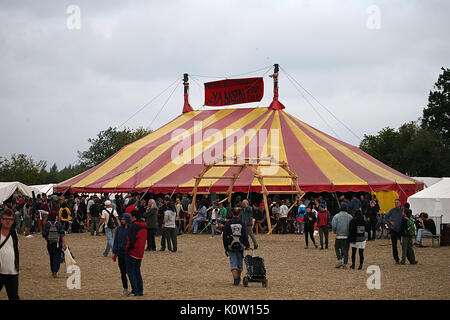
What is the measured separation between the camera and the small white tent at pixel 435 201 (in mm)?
19500

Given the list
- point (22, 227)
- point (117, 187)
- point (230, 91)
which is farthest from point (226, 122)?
point (22, 227)

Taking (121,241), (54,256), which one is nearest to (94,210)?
(54,256)

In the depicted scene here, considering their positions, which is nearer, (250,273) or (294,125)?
(250,273)

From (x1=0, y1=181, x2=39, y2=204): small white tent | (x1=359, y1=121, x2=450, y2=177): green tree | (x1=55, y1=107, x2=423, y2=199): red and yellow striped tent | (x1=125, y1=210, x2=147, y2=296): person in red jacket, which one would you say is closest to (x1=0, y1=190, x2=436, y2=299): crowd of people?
(x1=125, y1=210, x2=147, y2=296): person in red jacket

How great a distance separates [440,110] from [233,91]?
2742cm

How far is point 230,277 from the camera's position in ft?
35.6

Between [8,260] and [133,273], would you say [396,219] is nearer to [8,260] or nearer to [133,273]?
[133,273]

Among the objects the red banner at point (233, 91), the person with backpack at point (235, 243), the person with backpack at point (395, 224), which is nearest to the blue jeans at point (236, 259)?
the person with backpack at point (235, 243)

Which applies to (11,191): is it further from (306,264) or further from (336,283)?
(336,283)

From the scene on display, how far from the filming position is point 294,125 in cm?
2734

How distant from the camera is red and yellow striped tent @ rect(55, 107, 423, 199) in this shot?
2300 cm

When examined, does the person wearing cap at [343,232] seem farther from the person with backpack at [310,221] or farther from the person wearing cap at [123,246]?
the person wearing cap at [123,246]
